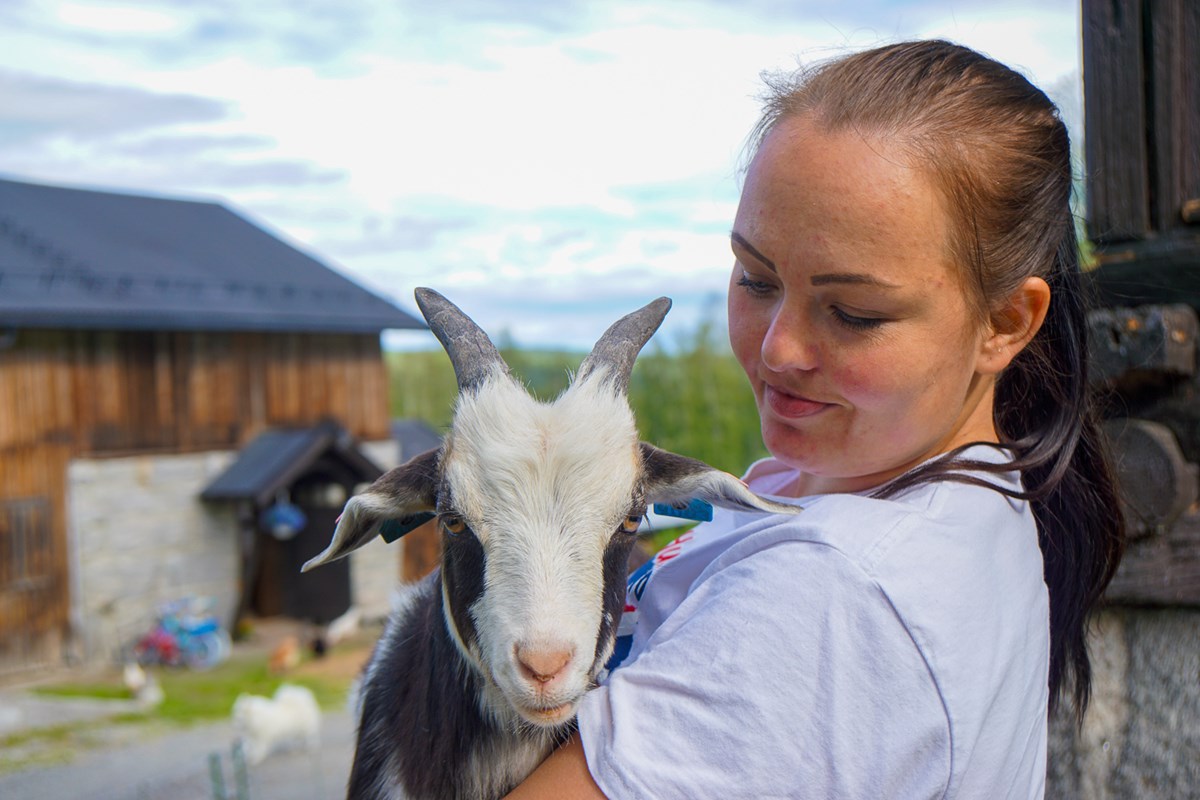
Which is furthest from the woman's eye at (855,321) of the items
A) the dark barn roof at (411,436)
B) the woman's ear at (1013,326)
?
the dark barn roof at (411,436)

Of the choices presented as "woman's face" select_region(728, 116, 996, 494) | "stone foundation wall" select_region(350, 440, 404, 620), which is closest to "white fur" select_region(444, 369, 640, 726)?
"woman's face" select_region(728, 116, 996, 494)

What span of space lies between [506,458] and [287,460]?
51.1 feet

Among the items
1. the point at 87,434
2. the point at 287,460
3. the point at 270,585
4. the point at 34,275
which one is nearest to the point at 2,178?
the point at 34,275

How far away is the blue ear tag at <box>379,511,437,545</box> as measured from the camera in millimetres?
2089

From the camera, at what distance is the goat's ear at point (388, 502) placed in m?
1.96

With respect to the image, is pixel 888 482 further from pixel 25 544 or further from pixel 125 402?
pixel 125 402

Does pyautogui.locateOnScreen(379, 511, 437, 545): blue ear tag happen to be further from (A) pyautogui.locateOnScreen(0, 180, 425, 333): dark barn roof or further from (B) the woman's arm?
(A) pyautogui.locateOnScreen(0, 180, 425, 333): dark barn roof

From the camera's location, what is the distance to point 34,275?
49.2ft

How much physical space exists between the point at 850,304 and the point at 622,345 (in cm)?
56

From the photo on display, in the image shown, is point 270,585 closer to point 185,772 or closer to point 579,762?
point 185,772

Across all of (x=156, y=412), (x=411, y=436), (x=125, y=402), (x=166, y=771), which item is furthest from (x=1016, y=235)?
(x=411, y=436)

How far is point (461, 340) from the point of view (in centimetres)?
202

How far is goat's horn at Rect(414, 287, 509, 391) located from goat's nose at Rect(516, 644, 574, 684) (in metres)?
0.59

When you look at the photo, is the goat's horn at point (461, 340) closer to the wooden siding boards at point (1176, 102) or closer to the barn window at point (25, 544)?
the wooden siding boards at point (1176, 102)
